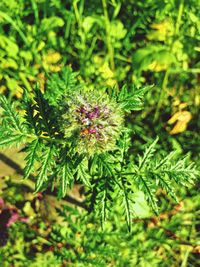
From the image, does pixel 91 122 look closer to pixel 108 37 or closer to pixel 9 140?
pixel 9 140

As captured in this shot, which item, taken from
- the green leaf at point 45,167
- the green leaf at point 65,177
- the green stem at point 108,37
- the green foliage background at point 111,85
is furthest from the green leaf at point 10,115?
the green stem at point 108,37

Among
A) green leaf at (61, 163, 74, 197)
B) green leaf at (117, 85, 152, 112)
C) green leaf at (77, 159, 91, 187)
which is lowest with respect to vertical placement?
green leaf at (61, 163, 74, 197)

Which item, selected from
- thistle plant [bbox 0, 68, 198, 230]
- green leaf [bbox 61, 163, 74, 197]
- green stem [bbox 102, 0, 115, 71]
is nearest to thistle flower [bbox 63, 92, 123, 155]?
thistle plant [bbox 0, 68, 198, 230]

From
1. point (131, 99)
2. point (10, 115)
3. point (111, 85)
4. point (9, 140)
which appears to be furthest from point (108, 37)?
point (9, 140)

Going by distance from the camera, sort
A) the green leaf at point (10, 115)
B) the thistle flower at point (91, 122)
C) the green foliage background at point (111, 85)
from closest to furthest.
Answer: the thistle flower at point (91, 122) < the green leaf at point (10, 115) < the green foliage background at point (111, 85)

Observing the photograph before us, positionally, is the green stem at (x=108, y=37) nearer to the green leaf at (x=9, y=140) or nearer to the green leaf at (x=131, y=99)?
the green leaf at (x=131, y=99)

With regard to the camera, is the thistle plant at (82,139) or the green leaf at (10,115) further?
the green leaf at (10,115)

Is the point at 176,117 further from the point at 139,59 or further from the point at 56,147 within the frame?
the point at 56,147

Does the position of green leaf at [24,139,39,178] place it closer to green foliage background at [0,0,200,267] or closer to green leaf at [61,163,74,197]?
green leaf at [61,163,74,197]
